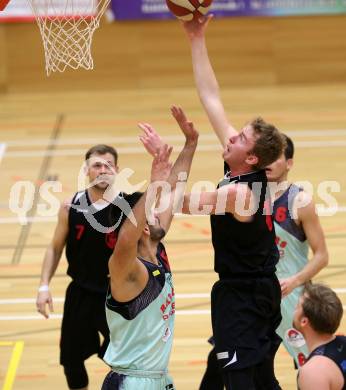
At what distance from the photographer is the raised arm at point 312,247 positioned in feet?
20.5

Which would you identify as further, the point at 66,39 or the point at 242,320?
the point at 66,39

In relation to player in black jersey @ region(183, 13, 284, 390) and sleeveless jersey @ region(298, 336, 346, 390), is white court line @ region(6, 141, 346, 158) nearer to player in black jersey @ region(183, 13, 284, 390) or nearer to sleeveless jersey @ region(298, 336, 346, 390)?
player in black jersey @ region(183, 13, 284, 390)

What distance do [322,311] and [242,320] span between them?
105 centimetres

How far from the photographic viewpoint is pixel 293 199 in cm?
654

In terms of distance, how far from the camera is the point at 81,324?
6.63 m

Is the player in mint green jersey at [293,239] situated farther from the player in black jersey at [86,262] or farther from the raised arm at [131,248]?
the raised arm at [131,248]

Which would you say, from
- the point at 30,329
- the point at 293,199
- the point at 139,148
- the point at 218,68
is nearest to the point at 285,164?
the point at 293,199

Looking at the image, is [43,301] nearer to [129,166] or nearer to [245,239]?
[245,239]

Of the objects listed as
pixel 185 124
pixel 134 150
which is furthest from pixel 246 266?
pixel 134 150

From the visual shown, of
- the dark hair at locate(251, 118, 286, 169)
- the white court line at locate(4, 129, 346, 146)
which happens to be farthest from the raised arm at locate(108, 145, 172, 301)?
the white court line at locate(4, 129, 346, 146)

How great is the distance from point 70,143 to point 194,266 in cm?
493

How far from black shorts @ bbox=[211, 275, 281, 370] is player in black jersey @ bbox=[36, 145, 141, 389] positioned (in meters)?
1.25

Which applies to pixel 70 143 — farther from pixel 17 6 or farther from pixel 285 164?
pixel 285 164

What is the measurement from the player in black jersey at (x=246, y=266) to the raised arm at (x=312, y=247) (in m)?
0.59
